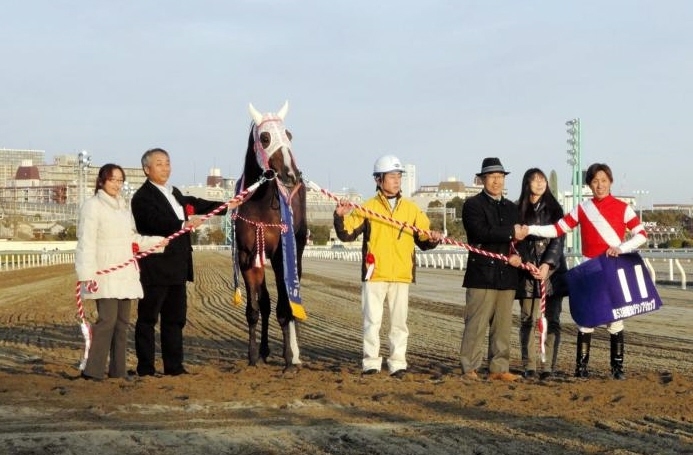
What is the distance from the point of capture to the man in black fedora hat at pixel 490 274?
8148mm

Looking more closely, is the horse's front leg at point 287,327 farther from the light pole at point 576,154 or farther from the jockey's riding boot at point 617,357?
the light pole at point 576,154

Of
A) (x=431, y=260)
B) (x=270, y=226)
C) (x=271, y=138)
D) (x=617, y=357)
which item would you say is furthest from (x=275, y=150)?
(x=431, y=260)

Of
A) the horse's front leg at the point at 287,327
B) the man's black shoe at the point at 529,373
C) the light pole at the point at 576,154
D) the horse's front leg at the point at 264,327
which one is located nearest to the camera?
the man's black shoe at the point at 529,373

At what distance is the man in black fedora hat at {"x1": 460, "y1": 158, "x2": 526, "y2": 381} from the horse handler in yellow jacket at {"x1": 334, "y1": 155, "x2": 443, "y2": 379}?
0.41m

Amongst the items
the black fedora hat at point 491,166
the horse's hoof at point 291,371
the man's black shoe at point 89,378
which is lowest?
the horse's hoof at point 291,371

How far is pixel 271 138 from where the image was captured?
8.73 m

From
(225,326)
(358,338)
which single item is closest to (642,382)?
(358,338)

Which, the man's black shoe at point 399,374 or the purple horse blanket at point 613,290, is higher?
the purple horse blanket at point 613,290

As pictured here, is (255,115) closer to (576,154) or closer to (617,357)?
(617,357)

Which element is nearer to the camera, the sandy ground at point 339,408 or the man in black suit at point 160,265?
the sandy ground at point 339,408

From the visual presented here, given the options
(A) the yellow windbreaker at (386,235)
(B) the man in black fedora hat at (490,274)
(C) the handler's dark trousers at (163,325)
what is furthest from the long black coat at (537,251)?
(C) the handler's dark trousers at (163,325)

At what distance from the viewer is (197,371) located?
8.66 metres

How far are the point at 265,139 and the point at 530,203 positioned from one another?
247 cm

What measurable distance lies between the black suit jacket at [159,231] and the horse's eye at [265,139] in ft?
3.42
